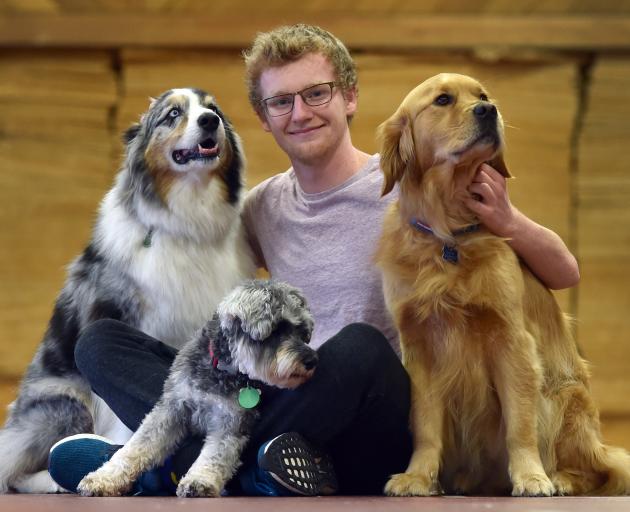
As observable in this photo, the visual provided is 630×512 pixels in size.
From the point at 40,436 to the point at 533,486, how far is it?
147 centimetres

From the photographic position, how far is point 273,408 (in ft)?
8.45

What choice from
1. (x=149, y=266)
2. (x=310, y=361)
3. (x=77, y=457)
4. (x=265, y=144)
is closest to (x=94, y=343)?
(x=77, y=457)

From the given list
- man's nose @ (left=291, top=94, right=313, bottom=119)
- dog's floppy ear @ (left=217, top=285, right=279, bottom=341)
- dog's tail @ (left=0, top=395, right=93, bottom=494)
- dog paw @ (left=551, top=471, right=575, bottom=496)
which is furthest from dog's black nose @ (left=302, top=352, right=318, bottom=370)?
dog's tail @ (left=0, top=395, right=93, bottom=494)

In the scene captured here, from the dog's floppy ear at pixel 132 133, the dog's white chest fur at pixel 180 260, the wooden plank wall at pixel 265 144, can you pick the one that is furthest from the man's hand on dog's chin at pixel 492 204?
the wooden plank wall at pixel 265 144

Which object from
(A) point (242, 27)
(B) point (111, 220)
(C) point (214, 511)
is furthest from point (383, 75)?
(C) point (214, 511)

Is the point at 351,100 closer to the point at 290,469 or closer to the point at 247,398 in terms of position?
the point at 247,398

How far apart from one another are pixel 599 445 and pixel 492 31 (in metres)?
1.98

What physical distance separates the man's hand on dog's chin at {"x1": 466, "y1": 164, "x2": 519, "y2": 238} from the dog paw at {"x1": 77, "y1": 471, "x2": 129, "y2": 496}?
1.07 metres

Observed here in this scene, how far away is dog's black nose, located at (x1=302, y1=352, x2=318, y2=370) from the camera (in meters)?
2.47

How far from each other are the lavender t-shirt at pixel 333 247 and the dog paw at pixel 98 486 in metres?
0.73

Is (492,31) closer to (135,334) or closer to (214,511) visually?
(135,334)

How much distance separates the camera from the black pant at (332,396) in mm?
2541

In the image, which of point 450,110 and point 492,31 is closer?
point 450,110

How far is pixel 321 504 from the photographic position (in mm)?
2195
